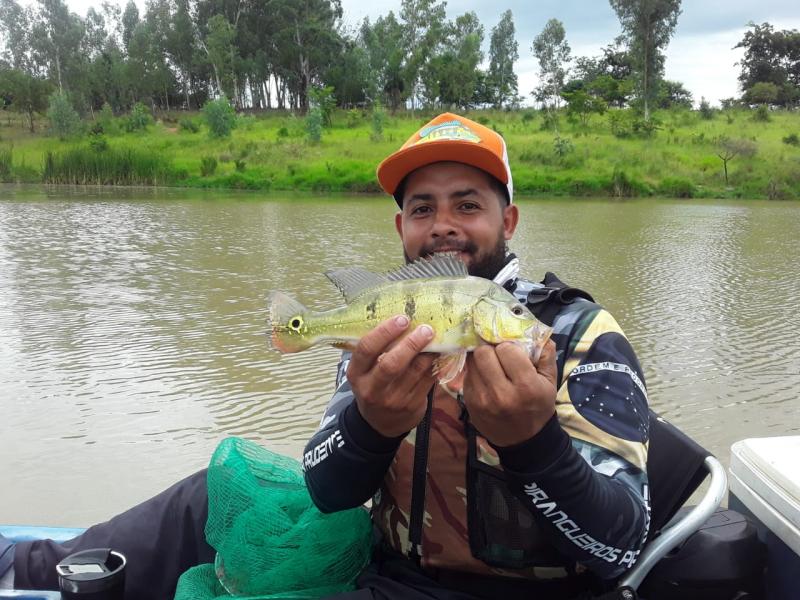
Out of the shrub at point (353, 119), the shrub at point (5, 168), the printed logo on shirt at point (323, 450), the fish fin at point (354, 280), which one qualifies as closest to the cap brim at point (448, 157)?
the fish fin at point (354, 280)

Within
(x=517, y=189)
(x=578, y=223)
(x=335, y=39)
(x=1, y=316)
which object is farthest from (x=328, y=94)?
(x=1, y=316)

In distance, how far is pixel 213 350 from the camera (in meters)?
8.03

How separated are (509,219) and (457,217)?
392 mm

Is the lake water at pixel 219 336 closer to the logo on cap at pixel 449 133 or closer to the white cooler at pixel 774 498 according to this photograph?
the white cooler at pixel 774 498

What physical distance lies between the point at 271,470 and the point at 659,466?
1.62m

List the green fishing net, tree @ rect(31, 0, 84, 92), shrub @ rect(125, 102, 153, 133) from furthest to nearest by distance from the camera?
tree @ rect(31, 0, 84, 92) → shrub @ rect(125, 102, 153, 133) → the green fishing net

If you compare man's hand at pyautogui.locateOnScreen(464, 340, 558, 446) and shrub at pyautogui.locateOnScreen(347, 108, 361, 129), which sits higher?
shrub at pyautogui.locateOnScreen(347, 108, 361, 129)

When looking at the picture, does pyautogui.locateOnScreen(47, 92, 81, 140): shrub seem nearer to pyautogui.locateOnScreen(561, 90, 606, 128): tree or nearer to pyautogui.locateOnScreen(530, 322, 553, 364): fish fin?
pyautogui.locateOnScreen(561, 90, 606, 128): tree

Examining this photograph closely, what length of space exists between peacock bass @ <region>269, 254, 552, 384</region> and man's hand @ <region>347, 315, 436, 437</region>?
1.8 inches

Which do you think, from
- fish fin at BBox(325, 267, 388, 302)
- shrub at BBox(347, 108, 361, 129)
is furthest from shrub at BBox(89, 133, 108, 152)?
fish fin at BBox(325, 267, 388, 302)

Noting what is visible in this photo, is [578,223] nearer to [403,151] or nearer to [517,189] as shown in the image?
[517,189]

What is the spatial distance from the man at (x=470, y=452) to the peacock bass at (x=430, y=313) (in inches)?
2.3

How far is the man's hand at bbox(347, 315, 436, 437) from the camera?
1.98 meters

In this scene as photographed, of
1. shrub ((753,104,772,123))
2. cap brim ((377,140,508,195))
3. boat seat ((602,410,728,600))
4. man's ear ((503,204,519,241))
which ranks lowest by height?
boat seat ((602,410,728,600))
